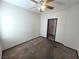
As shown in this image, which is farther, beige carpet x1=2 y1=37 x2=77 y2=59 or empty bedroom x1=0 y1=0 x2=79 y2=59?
empty bedroom x1=0 y1=0 x2=79 y2=59

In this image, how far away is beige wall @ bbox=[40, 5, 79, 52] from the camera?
3113 mm

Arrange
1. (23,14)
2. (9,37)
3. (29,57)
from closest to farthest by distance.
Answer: (29,57)
(9,37)
(23,14)

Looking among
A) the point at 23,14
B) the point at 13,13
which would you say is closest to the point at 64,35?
the point at 23,14

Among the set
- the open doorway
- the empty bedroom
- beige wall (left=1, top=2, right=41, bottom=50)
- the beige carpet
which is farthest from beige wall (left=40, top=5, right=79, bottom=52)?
beige wall (left=1, top=2, right=41, bottom=50)

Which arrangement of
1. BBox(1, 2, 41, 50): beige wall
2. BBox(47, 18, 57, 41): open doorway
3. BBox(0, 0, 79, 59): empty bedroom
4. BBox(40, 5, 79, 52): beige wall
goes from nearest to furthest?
BBox(0, 0, 79, 59): empty bedroom → BBox(40, 5, 79, 52): beige wall → BBox(1, 2, 41, 50): beige wall → BBox(47, 18, 57, 41): open doorway

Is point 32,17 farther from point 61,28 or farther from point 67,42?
point 67,42

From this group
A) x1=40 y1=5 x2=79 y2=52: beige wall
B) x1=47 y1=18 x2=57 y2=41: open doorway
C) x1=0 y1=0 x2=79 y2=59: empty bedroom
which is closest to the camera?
x1=0 y1=0 x2=79 y2=59: empty bedroom

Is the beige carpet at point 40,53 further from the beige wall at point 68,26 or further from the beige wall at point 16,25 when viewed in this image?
the beige wall at point 16,25

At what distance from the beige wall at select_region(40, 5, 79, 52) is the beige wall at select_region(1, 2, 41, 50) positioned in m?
1.80

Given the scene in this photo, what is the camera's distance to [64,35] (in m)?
3.87

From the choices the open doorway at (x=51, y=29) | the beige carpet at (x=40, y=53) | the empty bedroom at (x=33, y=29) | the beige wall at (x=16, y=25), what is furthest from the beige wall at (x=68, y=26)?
the beige wall at (x=16, y=25)

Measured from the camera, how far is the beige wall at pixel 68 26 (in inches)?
123

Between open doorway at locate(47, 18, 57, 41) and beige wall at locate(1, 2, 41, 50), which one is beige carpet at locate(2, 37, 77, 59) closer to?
beige wall at locate(1, 2, 41, 50)

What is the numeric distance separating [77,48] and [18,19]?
3.53 m
